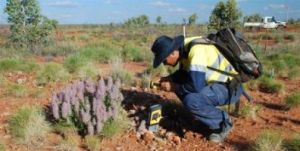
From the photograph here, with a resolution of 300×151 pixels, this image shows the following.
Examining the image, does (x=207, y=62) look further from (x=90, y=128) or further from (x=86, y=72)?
(x=86, y=72)

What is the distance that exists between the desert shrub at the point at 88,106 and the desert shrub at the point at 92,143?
0.10 metres

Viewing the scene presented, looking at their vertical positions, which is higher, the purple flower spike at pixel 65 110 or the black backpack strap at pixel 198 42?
the black backpack strap at pixel 198 42

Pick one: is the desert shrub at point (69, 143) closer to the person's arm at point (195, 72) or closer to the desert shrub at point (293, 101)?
the person's arm at point (195, 72)

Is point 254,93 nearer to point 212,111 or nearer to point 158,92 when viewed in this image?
point 158,92

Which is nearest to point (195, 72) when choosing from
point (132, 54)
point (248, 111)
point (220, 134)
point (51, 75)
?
point (220, 134)

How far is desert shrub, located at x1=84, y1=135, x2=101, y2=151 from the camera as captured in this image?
4.98 m

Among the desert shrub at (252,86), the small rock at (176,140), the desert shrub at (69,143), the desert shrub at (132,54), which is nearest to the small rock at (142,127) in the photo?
the small rock at (176,140)

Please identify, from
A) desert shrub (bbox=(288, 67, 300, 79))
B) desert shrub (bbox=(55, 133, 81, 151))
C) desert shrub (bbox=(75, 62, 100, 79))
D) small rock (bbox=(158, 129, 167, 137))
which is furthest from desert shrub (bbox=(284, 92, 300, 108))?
desert shrub (bbox=(75, 62, 100, 79))

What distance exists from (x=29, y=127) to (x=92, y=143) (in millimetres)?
749

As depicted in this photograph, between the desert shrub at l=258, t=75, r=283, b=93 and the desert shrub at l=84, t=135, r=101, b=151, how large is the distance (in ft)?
13.4

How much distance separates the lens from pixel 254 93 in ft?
26.5

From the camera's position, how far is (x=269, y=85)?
27.3 ft

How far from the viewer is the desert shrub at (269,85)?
26.8 ft

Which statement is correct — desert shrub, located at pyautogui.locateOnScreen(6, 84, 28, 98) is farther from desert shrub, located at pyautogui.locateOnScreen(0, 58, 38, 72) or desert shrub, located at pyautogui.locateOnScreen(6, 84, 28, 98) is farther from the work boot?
the work boot
